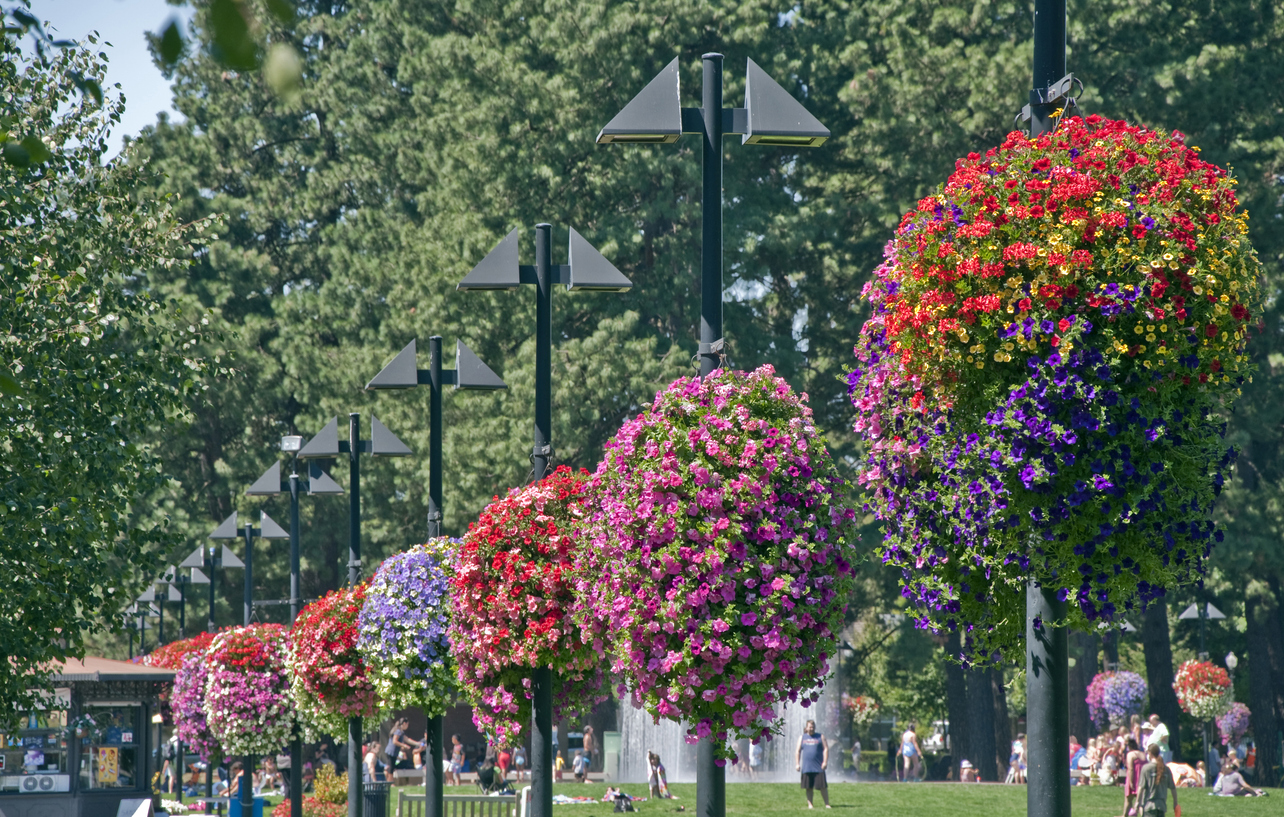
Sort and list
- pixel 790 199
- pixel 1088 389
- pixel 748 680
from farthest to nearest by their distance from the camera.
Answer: pixel 790 199 → pixel 748 680 → pixel 1088 389

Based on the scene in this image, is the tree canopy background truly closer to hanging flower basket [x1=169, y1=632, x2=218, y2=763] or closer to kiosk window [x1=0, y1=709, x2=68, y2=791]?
hanging flower basket [x1=169, y1=632, x2=218, y2=763]

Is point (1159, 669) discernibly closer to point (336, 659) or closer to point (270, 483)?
point (270, 483)

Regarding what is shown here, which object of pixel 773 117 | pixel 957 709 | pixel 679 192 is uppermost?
pixel 679 192

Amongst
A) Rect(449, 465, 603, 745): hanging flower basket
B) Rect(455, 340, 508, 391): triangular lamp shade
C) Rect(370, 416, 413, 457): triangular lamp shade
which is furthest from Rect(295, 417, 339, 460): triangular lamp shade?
Rect(449, 465, 603, 745): hanging flower basket

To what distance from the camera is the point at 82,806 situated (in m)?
21.5

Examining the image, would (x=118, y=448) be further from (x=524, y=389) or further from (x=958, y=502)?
(x=524, y=389)

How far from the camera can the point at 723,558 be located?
7418 mm

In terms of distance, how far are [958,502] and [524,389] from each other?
25860mm

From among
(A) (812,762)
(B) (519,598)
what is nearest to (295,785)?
(A) (812,762)

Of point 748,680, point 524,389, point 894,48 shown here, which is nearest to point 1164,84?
point 894,48

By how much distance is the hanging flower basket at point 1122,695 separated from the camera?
40750 mm

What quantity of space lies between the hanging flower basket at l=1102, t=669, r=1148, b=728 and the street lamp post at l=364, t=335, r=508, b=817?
29.6 meters

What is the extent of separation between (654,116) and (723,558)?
296cm

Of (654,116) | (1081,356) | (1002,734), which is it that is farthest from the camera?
(1002,734)
